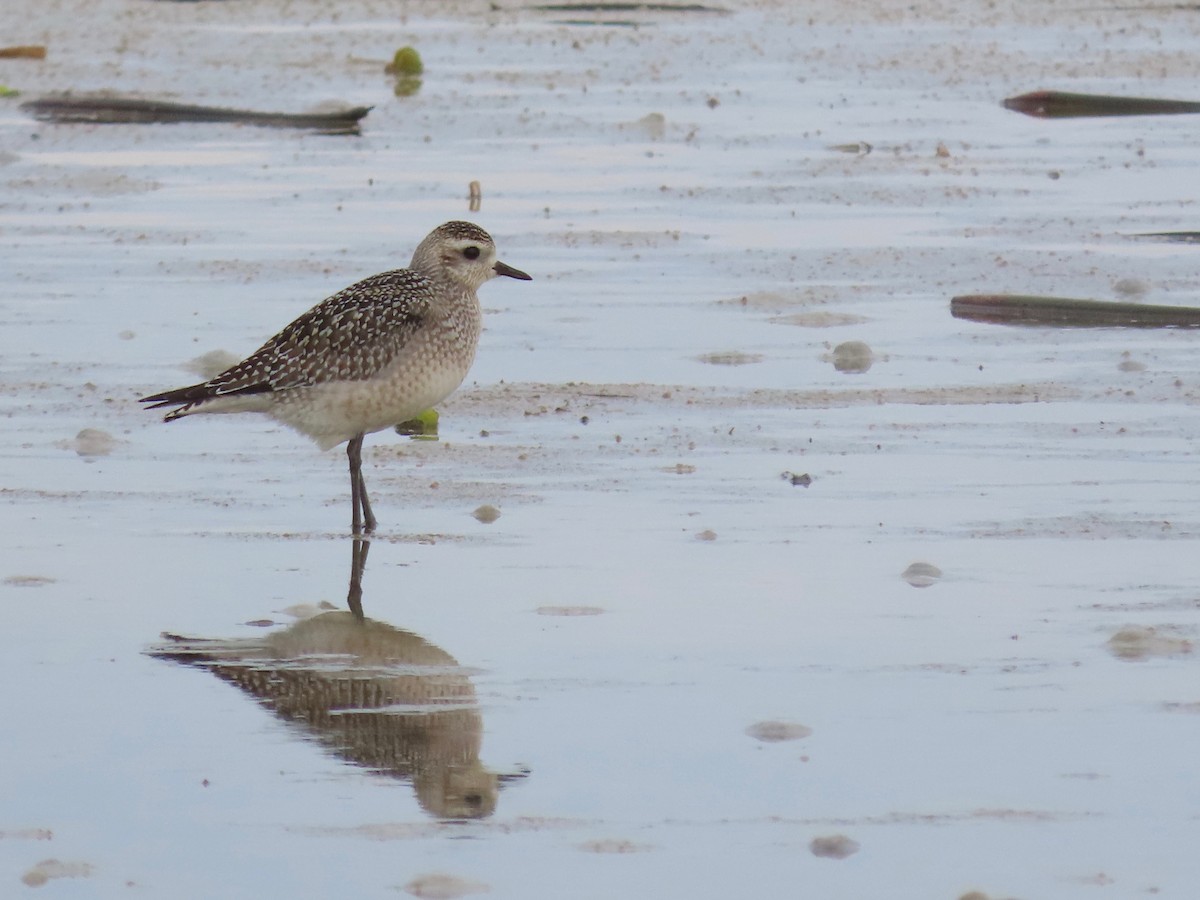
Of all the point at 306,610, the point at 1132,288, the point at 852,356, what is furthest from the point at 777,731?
the point at 1132,288

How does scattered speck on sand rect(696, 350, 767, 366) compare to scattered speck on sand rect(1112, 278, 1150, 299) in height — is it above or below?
below

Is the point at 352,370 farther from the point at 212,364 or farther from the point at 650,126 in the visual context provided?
the point at 650,126

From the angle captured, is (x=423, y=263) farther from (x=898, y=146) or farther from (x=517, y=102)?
(x=517, y=102)

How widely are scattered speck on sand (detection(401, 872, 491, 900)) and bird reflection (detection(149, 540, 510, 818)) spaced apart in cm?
40

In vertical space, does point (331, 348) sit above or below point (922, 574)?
above

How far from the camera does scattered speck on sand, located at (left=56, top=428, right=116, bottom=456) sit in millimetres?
9102

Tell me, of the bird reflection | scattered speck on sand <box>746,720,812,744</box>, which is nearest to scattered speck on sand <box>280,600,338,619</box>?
the bird reflection

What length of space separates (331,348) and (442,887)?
4094 millimetres

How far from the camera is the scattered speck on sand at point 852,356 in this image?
10.4 m

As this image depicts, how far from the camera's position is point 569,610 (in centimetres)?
693

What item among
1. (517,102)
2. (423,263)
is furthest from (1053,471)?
(517,102)

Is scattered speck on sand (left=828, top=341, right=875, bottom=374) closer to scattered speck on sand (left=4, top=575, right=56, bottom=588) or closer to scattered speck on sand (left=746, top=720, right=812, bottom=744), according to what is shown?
scattered speck on sand (left=4, top=575, right=56, bottom=588)

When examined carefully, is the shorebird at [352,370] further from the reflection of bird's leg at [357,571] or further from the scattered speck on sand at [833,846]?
the scattered speck on sand at [833,846]

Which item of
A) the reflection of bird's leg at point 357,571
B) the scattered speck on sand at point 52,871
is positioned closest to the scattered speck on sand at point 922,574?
the reflection of bird's leg at point 357,571
